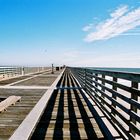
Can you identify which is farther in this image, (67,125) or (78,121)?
(78,121)

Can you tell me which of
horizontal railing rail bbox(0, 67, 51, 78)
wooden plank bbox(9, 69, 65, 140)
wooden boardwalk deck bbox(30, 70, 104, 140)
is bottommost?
wooden boardwalk deck bbox(30, 70, 104, 140)

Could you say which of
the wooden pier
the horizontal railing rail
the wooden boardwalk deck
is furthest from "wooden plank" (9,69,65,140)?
the horizontal railing rail

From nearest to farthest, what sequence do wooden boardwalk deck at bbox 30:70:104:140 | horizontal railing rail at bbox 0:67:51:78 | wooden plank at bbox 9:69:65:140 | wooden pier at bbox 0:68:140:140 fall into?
wooden pier at bbox 0:68:140:140 → wooden plank at bbox 9:69:65:140 → wooden boardwalk deck at bbox 30:70:104:140 → horizontal railing rail at bbox 0:67:51:78

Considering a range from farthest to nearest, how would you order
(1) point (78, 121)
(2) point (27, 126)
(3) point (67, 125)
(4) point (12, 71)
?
1. (4) point (12, 71)
2. (1) point (78, 121)
3. (3) point (67, 125)
4. (2) point (27, 126)

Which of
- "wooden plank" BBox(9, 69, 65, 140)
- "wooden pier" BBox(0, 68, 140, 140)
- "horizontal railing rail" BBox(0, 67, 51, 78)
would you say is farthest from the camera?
"horizontal railing rail" BBox(0, 67, 51, 78)

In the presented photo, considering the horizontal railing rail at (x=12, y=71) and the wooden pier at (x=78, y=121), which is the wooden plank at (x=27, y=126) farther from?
the horizontal railing rail at (x=12, y=71)

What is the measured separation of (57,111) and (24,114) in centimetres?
106

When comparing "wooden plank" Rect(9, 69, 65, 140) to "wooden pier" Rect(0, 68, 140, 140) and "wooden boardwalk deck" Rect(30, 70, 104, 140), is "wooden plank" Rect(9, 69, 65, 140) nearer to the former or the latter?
"wooden pier" Rect(0, 68, 140, 140)

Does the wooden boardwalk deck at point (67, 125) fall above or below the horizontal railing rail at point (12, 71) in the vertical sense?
below

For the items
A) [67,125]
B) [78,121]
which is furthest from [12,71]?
[67,125]

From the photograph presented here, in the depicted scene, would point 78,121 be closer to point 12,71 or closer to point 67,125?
point 67,125

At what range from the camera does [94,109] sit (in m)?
8.59

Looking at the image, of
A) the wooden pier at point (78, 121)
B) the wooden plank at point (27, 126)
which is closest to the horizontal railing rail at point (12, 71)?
the wooden pier at point (78, 121)

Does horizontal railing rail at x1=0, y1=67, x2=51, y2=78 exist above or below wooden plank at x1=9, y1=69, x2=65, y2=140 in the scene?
above
